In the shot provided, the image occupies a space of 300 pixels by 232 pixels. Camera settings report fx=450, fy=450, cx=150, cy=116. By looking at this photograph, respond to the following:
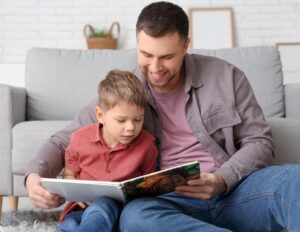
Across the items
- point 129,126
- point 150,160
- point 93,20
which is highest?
point 93,20

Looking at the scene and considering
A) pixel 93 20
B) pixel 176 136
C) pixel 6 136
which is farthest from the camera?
pixel 93 20

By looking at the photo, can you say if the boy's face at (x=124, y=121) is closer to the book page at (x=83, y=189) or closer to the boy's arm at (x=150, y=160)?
the boy's arm at (x=150, y=160)

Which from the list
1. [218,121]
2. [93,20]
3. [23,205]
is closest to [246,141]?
[218,121]

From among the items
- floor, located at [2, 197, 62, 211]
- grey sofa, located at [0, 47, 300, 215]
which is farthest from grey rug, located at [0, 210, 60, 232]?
grey sofa, located at [0, 47, 300, 215]

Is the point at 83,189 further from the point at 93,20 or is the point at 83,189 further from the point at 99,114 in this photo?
the point at 93,20

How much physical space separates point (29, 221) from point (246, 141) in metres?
1.00

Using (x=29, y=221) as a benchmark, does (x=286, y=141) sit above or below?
above

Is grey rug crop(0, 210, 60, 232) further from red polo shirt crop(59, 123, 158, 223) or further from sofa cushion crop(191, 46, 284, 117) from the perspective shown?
sofa cushion crop(191, 46, 284, 117)

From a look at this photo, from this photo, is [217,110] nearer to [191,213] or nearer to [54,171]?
[191,213]

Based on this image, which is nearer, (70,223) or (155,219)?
(155,219)

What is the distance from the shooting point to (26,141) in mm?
1840

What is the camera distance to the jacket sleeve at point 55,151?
4.02 feet

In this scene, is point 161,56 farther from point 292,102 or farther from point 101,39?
point 101,39

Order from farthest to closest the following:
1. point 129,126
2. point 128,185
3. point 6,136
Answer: point 6,136 < point 129,126 < point 128,185
